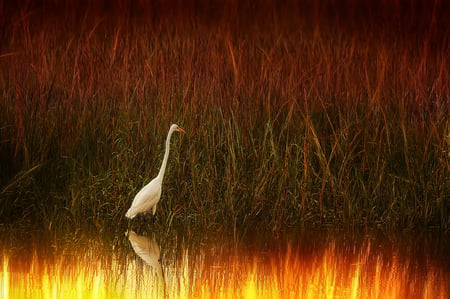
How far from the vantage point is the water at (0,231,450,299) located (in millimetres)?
5797

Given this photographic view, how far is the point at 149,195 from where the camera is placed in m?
6.91

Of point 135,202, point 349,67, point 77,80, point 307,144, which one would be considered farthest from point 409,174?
point 77,80

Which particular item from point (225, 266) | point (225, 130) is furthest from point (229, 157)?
point (225, 266)

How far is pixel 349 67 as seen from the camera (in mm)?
8602

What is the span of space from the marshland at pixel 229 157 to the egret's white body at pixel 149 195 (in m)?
0.21

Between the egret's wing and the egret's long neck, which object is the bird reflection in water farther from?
the egret's long neck

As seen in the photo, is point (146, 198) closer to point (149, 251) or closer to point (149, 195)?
point (149, 195)

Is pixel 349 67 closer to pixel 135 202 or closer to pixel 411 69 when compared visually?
pixel 411 69

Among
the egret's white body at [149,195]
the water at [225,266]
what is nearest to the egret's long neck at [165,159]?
the egret's white body at [149,195]

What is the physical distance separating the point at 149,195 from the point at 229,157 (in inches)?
31.1

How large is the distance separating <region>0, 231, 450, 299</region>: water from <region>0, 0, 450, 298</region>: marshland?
0.02 meters

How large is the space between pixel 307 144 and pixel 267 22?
7.46ft

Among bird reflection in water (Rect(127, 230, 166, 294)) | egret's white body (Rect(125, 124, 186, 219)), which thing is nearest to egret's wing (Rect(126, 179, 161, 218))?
egret's white body (Rect(125, 124, 186, 219))

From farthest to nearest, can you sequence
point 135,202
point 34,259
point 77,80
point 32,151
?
point 77,80, point 32,151, point 135,202, point 34,259
